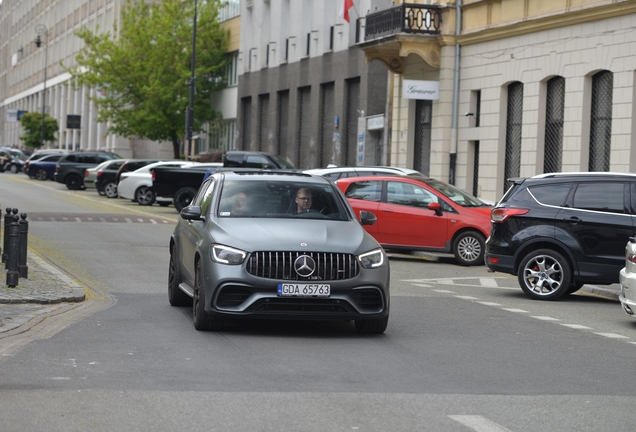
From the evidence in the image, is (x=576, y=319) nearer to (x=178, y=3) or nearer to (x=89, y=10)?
(x=178, y=3)

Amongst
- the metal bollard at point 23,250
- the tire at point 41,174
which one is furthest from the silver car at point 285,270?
the tire at point 41,174

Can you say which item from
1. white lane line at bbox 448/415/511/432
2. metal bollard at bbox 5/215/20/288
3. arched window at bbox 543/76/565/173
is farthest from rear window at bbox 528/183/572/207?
arched window at bbox 543/76/565/173

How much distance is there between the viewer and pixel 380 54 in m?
36.8

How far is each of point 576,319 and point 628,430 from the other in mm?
6591

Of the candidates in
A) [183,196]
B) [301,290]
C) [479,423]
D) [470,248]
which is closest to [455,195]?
[470,248]

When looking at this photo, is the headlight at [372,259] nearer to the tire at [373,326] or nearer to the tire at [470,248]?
the tire at [373,326]

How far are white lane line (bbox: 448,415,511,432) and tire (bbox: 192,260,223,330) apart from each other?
4091 millimetres

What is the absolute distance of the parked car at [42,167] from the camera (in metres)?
65.4

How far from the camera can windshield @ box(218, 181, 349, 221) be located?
12.0 metres

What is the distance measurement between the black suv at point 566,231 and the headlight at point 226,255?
20.1ft

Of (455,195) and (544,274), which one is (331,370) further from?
(455,195)

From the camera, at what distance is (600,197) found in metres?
16.0

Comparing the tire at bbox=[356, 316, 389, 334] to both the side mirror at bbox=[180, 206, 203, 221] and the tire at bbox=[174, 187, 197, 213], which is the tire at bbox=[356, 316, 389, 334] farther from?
the tire at bbox=[174, 187, 197, 213]

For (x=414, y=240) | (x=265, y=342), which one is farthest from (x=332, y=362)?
(x=414, y=240)
